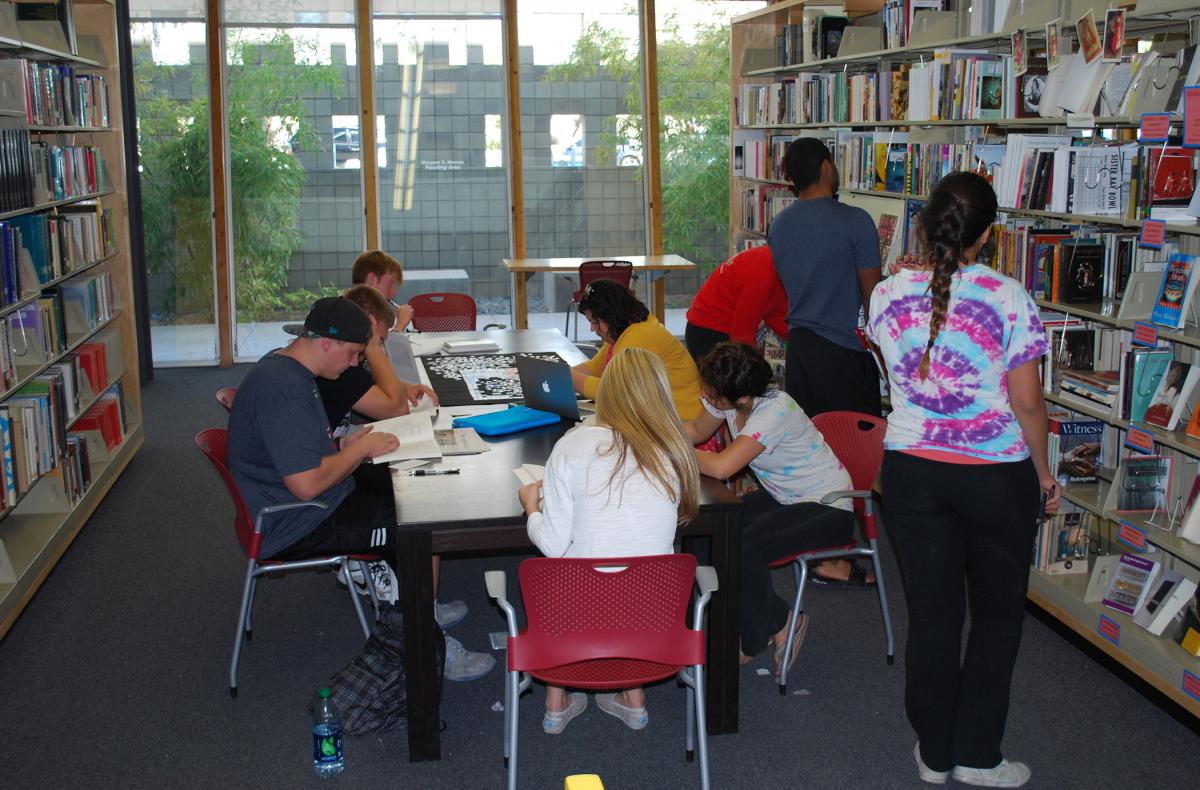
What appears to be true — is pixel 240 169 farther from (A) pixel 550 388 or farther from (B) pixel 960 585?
(B) pixel 960 585

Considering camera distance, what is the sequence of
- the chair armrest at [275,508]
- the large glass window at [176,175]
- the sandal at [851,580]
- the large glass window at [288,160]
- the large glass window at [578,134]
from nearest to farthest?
the chair armrest at [275,508] < the sandal at [851,580] < the large glass window at [176,175] < the large glass window at [288,160] < the large glass window at [578,134]

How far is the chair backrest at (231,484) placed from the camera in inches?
138

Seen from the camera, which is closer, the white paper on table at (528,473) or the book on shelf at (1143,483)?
the white paper on table at (528,473)

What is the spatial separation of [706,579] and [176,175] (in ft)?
24.4

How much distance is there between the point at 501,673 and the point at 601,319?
1383 millimetres

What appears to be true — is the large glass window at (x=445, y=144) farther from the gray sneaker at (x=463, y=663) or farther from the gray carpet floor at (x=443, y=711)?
the gray sneaker at (x=463, y=663)

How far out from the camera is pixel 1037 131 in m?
4.91

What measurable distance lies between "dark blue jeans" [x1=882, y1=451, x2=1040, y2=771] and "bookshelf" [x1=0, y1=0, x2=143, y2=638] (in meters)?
3.09

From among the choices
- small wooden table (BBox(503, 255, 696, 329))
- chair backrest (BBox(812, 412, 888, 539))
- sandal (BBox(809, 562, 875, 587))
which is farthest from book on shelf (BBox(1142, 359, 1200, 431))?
small wooden table (BBox(503, 255, 696, 329))

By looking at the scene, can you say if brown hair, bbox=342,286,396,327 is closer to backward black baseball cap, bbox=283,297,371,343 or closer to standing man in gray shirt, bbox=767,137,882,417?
backward black baseball cap, bbox=283,297,371,343

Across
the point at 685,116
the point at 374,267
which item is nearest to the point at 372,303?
the point at 374,267

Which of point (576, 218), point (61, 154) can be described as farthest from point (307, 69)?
point (61, 154)

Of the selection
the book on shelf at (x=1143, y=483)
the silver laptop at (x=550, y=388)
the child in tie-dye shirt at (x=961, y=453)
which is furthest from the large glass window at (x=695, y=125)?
the child in tie-dye shirt at (x=961, y=453)

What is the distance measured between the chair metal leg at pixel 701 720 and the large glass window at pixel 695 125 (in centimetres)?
743
